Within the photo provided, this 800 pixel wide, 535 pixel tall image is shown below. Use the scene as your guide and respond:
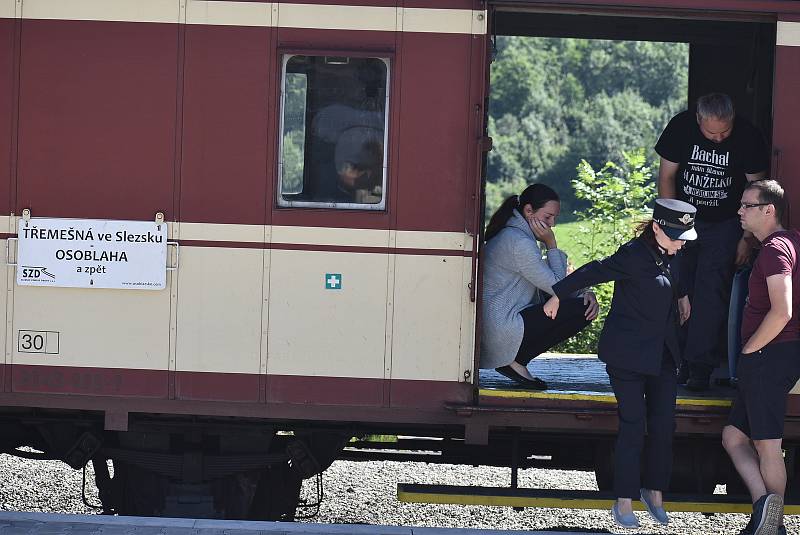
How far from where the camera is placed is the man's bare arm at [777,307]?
5879mm

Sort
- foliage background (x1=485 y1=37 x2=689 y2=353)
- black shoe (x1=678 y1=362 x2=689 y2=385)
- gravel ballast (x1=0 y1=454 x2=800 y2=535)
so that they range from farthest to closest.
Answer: foliage background (x1=485 y1=37 x2=689 y2=353) < gravel ballast (x1=0 y1=454 x2=800 y2=535) < black shoe (x1=678 y1=362 x2=689 y2=385)

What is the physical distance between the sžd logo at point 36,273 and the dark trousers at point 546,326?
2.62 meters

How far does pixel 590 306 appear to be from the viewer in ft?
22.3

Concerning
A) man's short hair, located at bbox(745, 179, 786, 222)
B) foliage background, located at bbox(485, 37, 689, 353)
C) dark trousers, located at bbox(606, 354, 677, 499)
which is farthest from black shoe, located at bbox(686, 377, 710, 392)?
foliage background, located at bbox(485, 37, 689, 353)

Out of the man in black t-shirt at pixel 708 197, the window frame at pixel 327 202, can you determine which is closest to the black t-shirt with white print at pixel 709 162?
the man in black t-shirt at pixel 708 197

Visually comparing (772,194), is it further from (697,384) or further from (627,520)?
(627,520)

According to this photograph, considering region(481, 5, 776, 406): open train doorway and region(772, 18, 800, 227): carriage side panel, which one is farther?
region(481, 5, 776, 406): open train doorway

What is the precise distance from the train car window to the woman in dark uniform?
3.95ft

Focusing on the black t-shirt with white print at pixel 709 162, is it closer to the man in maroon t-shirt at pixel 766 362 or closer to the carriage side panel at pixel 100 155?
the man in maroon t-shirt at pixel 766 362

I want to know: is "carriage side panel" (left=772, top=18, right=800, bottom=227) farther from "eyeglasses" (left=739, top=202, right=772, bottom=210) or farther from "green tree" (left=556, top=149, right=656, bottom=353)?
"green tree" (left=556, top=149, right=656, bottom=353)

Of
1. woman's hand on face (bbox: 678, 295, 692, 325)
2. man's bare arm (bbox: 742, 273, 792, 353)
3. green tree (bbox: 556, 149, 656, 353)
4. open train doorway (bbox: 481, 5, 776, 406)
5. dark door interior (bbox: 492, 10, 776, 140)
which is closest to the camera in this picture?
man's bare arm (bbox: 742, 273, 792, 353)

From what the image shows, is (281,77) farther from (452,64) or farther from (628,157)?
(628,157)

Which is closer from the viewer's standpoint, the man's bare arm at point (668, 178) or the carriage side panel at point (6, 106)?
the carriage side panel at point (6, 106)

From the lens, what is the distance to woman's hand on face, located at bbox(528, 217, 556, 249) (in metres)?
6.94
